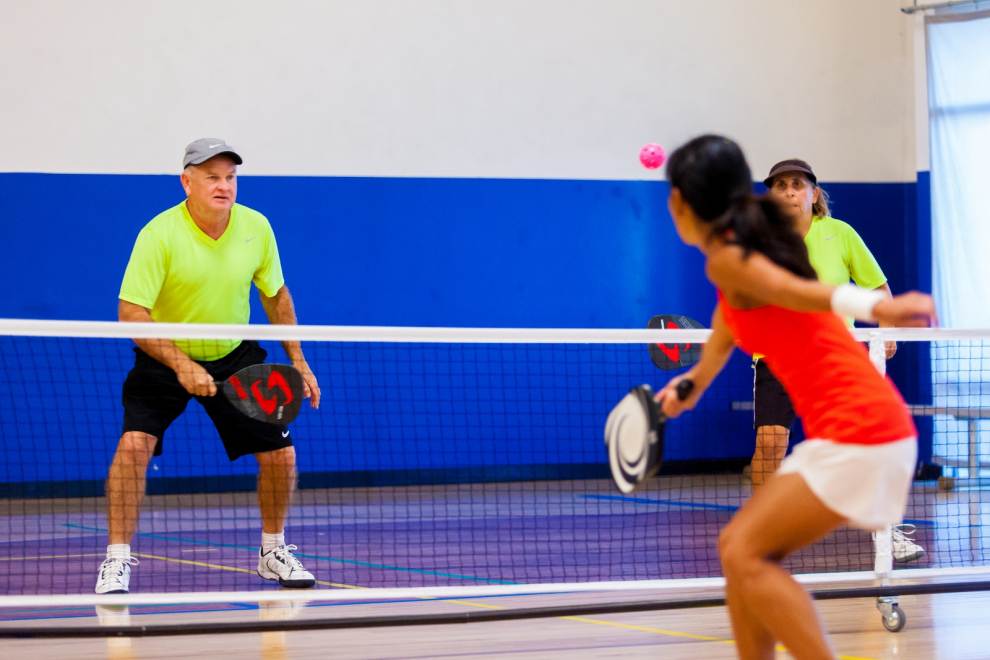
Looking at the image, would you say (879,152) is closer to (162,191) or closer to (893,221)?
(893,221)

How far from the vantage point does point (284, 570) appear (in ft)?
19.9

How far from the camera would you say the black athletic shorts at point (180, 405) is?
575 centimetres

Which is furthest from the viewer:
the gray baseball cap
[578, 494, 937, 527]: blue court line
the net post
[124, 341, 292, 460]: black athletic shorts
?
[578, 494, 937, 527]: blue court line

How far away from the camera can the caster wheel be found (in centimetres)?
509

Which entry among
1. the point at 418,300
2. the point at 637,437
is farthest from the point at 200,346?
the point at 418,300

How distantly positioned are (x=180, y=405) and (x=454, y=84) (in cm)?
633

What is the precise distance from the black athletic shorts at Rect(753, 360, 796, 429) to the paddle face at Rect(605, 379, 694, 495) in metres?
2.90

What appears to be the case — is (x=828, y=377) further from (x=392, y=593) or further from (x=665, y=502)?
(x=665, y=502)

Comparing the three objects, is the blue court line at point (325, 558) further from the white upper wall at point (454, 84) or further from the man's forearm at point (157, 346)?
the white upper wall at point (454, 84)

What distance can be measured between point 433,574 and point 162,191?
528cm

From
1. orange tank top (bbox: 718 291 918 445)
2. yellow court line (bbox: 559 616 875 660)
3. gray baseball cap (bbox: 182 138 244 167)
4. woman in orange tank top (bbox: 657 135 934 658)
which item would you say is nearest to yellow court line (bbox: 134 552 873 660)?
yellow court line (bbox: 559 616 875 660)

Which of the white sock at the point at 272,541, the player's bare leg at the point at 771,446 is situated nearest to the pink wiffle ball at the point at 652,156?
the player's bare leg at the point at 771,446

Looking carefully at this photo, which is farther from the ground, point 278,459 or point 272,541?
point 278,459

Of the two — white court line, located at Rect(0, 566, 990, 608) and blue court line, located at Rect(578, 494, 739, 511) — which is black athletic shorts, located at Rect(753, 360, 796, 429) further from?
blue court line, located at Rect(578, 494, 739, 511)
